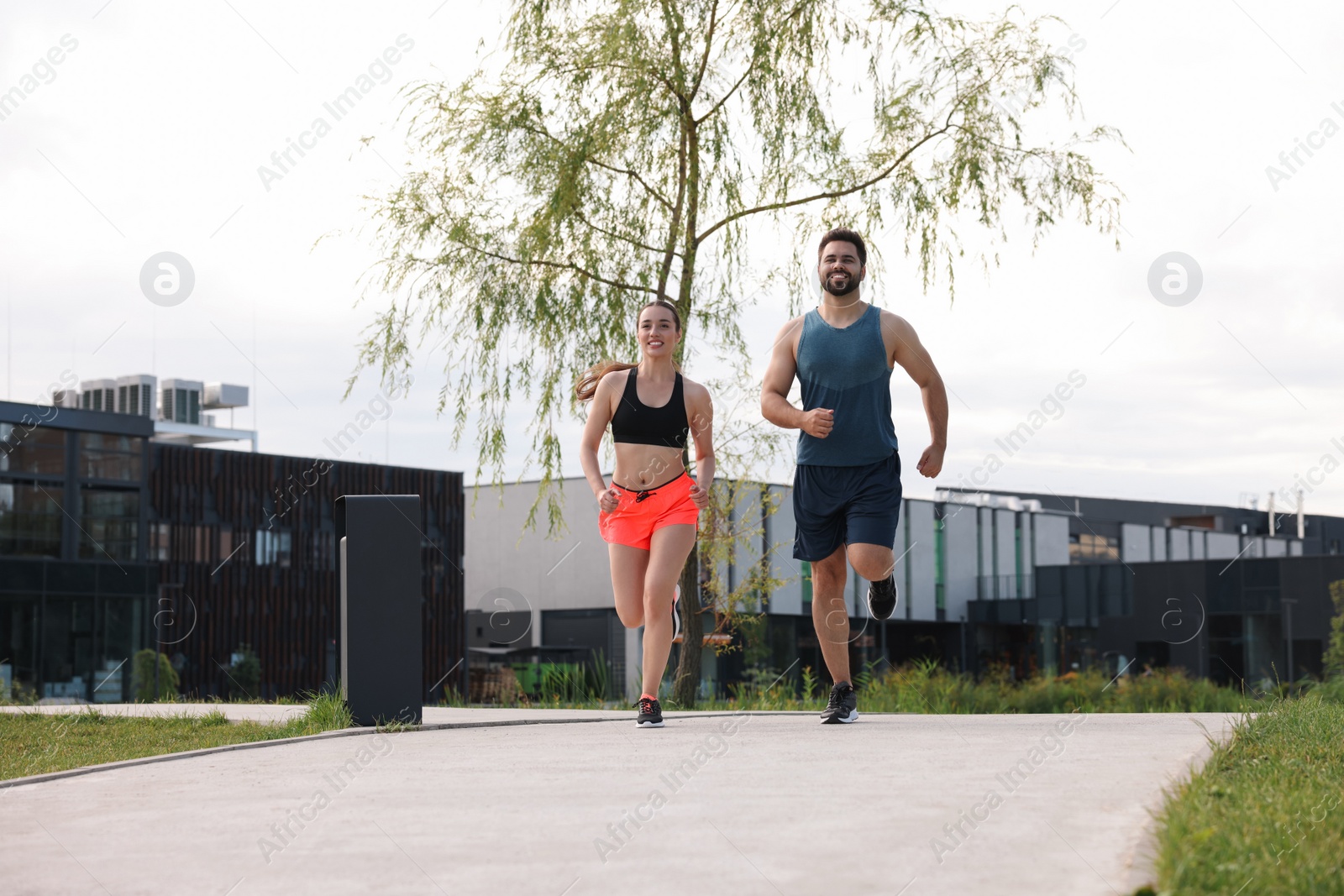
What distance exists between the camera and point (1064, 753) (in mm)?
4418

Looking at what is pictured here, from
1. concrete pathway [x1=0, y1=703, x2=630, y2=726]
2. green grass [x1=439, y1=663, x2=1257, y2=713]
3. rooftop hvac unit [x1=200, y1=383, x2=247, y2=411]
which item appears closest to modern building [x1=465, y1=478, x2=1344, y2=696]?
green grass [x1=439, y1=663, x2=1257, y2=713]

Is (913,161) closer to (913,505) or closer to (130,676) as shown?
(130,676)

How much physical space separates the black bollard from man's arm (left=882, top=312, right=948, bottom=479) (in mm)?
2291

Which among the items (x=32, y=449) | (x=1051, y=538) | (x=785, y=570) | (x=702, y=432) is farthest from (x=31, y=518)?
(x=1051, y=538)

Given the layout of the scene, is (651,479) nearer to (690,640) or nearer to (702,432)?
(702,432)

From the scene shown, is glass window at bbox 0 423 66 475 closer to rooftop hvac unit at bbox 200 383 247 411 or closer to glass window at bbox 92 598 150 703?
glass window at bbox 92 598 150 703

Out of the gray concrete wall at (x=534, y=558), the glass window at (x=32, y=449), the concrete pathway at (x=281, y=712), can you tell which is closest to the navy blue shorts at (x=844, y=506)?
the concrete pathway at (x=281, y=712)

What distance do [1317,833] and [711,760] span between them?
189cm

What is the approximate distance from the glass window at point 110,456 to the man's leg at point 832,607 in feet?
107

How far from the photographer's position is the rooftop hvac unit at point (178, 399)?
62281mm

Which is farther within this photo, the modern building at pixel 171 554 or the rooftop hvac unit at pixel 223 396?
the rooftop hvac unit at pixel 223 396

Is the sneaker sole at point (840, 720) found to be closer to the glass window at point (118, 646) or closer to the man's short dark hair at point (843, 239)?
the man's short dark hair at point (843, 239)

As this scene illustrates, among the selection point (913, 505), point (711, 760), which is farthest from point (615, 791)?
point (913, 505)

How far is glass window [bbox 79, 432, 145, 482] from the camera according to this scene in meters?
35.2
